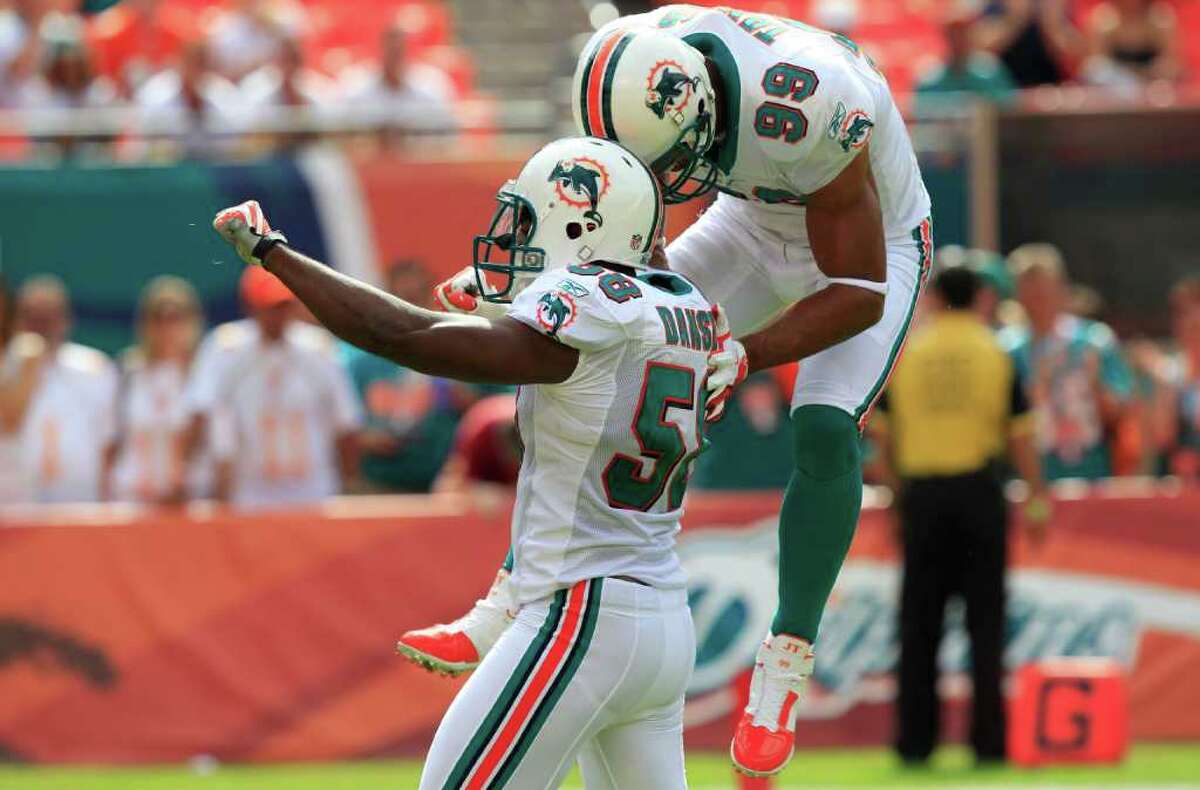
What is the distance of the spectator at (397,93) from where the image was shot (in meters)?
11.0

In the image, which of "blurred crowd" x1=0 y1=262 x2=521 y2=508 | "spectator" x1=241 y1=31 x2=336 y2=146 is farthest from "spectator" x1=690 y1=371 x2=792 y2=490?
"spectator" x1=241 y1=31 x2=336 y2=146

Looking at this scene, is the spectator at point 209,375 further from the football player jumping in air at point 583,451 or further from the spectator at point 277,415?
the football player jumping in air at point 583,451

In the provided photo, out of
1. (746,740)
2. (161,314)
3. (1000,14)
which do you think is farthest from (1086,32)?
(746,740)

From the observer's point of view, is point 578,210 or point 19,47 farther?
point 19,47

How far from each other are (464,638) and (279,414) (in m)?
4.89

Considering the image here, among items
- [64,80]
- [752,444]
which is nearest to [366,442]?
[752,444]

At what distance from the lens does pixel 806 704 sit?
9.49m

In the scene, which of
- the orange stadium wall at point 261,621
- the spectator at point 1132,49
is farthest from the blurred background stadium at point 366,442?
the spectator at point 1132,49

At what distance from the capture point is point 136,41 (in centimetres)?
1252

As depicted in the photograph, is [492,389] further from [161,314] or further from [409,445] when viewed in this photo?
[161,314]

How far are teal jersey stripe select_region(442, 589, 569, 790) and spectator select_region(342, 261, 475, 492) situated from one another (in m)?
5.59

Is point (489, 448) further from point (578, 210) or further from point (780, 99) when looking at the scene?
point (578, 210)

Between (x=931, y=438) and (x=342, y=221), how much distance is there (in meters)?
3.34

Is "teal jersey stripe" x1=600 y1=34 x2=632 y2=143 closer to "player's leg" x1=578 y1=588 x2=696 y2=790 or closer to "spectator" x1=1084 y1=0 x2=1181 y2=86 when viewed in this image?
"player's leg" x1=578 y1=588 x2=696 y2=790
